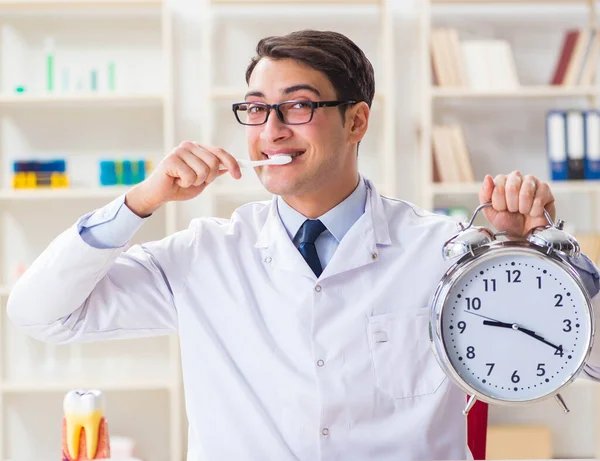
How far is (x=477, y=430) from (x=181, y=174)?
67cm

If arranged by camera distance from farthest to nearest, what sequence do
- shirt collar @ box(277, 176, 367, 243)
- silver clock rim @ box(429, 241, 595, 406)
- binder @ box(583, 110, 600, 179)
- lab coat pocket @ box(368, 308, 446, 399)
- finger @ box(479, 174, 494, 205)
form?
binder @ box(583, 110, 600, 179)
shirt collar @ box(277, 176, 367, 243)
lab coat pocket @ box(368, 308, 446, 399)
finger @ box(479, 174, 494, 205)
silver clock rim @ box(429, 241, 595, 406)

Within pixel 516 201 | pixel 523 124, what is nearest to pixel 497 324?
pixel 516 201

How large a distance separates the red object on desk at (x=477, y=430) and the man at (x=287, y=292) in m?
0.03

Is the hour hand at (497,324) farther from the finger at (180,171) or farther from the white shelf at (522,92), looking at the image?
the white shelf at (522,92)

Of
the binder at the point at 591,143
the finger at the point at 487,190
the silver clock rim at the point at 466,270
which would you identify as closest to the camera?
the silver clock rim at the point at 466,270

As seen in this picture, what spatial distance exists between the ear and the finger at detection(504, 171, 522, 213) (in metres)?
0.42

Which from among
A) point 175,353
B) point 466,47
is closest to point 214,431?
point 175,353

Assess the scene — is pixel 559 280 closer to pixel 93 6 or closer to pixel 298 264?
pixel 298 264

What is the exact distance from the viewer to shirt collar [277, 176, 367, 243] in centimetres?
157

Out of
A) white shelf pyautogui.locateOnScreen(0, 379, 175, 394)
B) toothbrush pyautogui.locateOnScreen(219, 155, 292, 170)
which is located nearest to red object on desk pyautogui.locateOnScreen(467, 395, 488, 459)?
toothbrush pyautogui.locateOnScreen(219, 155, 292, 170)

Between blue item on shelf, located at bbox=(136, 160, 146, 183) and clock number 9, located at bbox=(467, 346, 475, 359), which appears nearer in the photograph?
clock number 9, located at bbox=(467, 346, 475, 359)

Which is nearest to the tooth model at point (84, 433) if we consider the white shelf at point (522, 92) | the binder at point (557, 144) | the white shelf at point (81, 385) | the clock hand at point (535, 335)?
the clock hand at point (535, 335)

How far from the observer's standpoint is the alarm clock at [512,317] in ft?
3.82

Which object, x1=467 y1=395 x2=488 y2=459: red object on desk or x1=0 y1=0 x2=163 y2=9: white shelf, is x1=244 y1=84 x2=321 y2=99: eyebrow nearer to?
x1=467 y1=395 x2=488 y2=459: red object on desk
